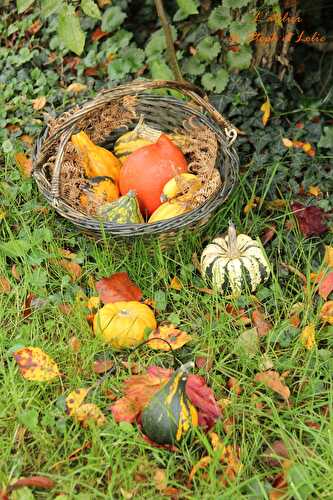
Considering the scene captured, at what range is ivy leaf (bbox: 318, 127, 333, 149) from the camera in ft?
9.55

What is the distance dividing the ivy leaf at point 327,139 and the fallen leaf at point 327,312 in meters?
0.90

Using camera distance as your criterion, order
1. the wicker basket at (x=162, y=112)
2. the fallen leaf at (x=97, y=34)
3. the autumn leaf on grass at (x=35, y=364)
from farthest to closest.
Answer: the fallen leaf at (x=97, y=34) → the wicker basket at (x=162, y=112) → the autumn leaf on grass at (x=35, y=364)

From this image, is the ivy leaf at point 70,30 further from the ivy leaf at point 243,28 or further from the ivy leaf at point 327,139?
the ivy leaf at point 327,139

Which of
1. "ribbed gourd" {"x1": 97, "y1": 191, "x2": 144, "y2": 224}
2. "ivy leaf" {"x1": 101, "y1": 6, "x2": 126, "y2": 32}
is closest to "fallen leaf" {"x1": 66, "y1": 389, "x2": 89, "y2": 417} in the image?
"ribbed gourd" {"x1": 97, "y1": 191, "x2": 144, "y2": 224}

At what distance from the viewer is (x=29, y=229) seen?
2590mm

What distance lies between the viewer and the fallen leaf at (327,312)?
224 cm

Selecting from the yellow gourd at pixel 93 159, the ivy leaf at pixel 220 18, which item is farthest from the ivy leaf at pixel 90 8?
the ivy leaf at pixel 220 18

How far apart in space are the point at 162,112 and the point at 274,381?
133cm

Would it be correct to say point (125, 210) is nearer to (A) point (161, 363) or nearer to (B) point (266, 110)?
(A) point (161, 363)

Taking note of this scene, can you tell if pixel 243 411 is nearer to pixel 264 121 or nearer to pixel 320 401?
pixel 320 401

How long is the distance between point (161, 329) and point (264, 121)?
4.05ft

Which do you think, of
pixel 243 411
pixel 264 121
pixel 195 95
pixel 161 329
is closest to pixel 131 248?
pixel 161 329

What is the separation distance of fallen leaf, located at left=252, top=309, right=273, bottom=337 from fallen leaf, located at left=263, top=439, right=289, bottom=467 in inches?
17.0

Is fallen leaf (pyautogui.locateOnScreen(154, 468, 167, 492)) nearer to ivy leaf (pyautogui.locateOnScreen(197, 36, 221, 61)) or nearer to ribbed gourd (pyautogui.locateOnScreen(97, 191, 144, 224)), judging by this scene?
ribbed gourd (pyautogui.locateOnScreen(97, 191, 144, 224))
